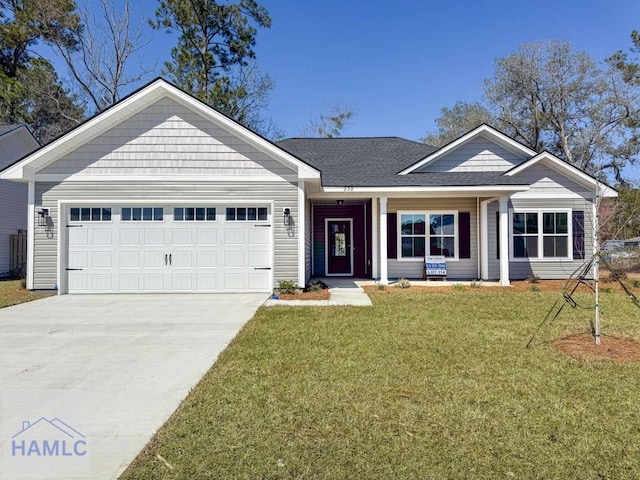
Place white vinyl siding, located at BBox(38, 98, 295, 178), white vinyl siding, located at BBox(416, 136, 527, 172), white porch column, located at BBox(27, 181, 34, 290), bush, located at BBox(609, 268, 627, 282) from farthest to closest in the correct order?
white vinyl siding, located at BBox(416, 136, 527, 172) < white vinyl siding, located at BBox(38, 98, 295, 178) < white porch column, located at BBox(27, 181, 34, 290) < bush, located at BBox(609, 268, 627, 282)

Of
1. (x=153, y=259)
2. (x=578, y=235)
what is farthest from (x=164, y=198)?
(x=578, y=235)

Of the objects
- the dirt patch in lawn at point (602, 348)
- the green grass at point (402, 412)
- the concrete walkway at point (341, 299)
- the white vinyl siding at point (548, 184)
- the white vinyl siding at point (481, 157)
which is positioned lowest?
the green grass at point (402, 412)

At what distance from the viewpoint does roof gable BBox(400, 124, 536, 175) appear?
12688 mm

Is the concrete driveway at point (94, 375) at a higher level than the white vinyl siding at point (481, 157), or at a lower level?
lower

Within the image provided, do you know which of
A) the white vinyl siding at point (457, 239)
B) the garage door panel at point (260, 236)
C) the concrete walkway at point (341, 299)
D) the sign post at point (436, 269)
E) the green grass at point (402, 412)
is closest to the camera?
the green grass at point (402, 412)

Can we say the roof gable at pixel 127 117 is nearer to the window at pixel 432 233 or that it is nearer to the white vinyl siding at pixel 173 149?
the white vinyl siding at pixel 173 149

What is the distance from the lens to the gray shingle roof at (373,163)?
11.6 meters

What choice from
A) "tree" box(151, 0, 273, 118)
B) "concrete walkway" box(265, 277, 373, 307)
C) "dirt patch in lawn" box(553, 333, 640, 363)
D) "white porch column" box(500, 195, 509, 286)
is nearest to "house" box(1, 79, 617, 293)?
"concrete walkway" box(265, 277, 373, 307)

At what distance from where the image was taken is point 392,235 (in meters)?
12.9

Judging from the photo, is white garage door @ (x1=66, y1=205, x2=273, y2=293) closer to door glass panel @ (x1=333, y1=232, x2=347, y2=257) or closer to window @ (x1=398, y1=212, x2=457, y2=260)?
door glass panel @ (x1=333, y1=232, x2=347, y2=257)

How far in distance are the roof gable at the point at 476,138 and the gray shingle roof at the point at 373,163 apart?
382mm

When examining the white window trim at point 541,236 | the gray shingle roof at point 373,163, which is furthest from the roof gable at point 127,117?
the white window trim at point 541,236

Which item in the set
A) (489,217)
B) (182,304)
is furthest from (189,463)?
(489,217)

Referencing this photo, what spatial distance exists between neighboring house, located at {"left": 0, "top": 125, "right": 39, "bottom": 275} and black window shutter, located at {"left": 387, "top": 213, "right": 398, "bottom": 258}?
15160 mm
